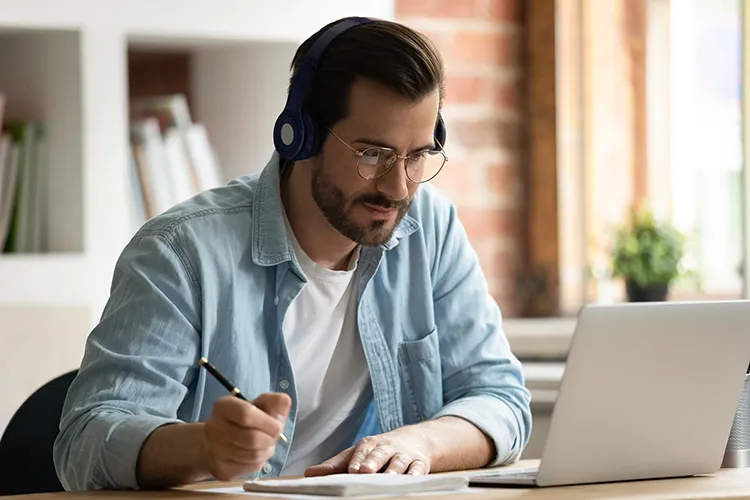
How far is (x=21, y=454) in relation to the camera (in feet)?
5.90

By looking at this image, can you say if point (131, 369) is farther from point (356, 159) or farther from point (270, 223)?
point (356, 159)

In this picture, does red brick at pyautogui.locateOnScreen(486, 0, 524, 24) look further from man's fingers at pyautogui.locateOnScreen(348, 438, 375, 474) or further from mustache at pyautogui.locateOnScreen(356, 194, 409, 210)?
man's fingers at pyautogui.locateOnScreen(348, 438, 375, 474)

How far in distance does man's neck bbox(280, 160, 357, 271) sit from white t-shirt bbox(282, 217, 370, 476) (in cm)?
2

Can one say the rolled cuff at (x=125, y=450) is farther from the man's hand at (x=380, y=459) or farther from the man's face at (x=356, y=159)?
the man's face at (x=356, y=159)

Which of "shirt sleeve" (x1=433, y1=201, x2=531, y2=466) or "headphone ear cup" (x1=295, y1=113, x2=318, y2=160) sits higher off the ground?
"headphone ear cup" (x1=295, y1=113, x2=318, y2=160)

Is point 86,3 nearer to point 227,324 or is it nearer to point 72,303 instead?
point 72,303

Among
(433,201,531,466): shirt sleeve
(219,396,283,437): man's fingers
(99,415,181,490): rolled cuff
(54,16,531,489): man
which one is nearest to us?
(219,396,283,437): man's fingers

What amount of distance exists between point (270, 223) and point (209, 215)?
0.31 ft

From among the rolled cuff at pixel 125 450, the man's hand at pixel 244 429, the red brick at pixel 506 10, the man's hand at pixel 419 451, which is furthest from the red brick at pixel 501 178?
the man's hand at pixel 244 429

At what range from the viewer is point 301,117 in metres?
1.80

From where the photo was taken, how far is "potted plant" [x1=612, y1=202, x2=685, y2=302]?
3033 mm

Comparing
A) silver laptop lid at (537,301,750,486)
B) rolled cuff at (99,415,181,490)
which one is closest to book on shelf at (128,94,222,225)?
rolled cuff at (99,415,181,490)

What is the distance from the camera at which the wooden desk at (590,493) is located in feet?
4.36

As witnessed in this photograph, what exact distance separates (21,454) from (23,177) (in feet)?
2.83
